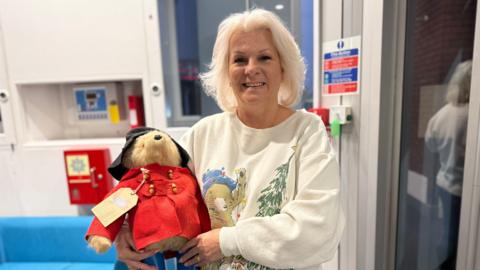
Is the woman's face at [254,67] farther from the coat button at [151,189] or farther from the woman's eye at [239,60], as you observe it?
the coat button at [151,189]

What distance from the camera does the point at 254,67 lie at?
91cm

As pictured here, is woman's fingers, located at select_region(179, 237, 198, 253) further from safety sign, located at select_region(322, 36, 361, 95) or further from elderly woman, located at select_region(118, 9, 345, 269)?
safety sign, located at select_region(322, 36, 361, 95)

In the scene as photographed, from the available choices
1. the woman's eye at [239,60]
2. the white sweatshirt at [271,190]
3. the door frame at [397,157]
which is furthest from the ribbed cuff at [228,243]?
the door frame at [397,157]

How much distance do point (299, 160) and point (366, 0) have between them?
33.8 inches

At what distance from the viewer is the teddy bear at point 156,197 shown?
789 millimetres

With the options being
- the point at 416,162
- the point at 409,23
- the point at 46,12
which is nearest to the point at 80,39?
the point at 46,12

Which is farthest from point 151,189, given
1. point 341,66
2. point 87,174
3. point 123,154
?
point 87,174

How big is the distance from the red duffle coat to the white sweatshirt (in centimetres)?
7

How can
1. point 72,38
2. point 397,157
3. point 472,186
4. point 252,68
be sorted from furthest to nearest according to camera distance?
1. point 72,38
2. point 397,157
3. point 472,186
4. point 252,68

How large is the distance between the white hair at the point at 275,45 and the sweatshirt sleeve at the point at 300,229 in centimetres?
30

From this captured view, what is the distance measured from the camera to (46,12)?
6.16 feet

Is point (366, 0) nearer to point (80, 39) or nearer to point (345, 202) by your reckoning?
point (345, 202)

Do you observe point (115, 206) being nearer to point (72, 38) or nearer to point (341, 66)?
point (341, 66)

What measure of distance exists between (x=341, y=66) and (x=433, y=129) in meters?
0.49
